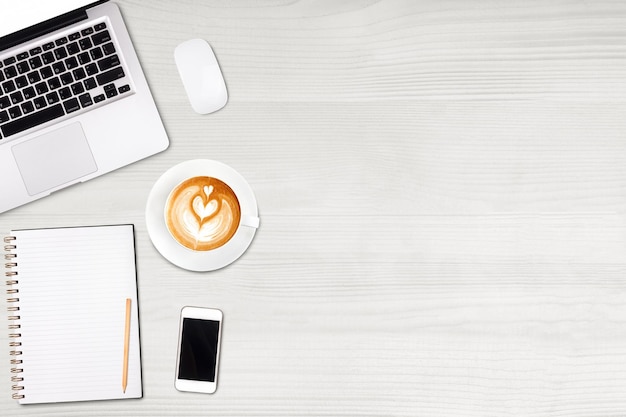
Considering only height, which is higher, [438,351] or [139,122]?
[139,122]

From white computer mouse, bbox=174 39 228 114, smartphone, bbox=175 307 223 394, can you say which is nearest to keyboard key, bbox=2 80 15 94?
white computer mouse, bbox=174 39 228 114

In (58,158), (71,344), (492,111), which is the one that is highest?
(58,158)

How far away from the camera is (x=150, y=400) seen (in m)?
0.83

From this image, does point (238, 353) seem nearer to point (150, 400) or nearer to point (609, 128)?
point (150, 400)

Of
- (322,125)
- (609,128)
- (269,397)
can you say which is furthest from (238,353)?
(609,128)

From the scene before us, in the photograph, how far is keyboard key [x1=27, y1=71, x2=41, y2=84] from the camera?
2.66ft

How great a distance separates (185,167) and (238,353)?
27 centimetres

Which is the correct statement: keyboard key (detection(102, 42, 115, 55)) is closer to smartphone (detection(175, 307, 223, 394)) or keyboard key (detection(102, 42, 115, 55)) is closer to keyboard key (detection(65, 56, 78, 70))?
keyboard key (detection(65, 56, 78, 70))

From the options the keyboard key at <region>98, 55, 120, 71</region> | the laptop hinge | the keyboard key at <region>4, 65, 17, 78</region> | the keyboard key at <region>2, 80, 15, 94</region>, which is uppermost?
the laptop hinge

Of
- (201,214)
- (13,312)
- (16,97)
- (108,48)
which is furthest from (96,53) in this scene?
(13,312)

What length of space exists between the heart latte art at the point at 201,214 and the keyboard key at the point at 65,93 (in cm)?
19

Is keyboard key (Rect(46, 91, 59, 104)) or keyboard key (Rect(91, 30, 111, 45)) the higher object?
keyboard key (Rect(91, 30, 111, 45))

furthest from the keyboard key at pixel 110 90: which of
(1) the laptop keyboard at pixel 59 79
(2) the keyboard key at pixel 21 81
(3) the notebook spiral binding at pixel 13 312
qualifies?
(3) the notebook spiral binding at pixel 13 312

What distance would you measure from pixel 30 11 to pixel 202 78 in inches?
9.2
